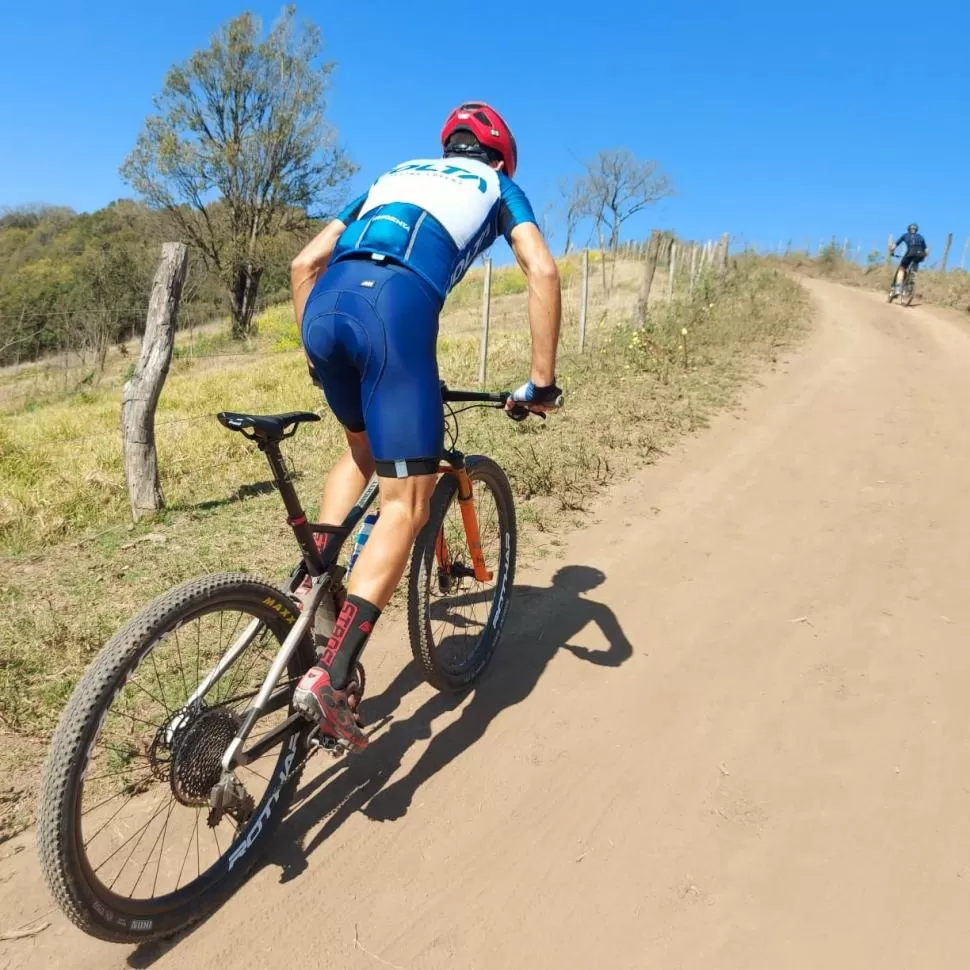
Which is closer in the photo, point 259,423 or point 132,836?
point 259,423

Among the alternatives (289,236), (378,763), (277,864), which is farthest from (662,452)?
(289,236)

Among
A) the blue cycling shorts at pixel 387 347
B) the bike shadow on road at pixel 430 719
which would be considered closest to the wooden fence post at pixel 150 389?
the bike shadow on road at pixel 430 719

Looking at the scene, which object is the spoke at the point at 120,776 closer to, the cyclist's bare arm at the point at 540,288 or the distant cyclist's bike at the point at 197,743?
the distant cyclist's bike at the point at 197,743

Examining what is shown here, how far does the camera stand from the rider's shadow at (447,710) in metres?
2.29

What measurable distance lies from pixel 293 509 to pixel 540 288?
3.44 ft

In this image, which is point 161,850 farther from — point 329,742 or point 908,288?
point 908,288

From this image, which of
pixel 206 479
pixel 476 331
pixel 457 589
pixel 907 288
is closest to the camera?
pixel 457 589

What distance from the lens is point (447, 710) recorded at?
Answer: 2816 mm

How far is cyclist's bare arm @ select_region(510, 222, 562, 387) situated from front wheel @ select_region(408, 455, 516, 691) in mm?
589

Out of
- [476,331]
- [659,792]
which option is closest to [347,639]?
[659,792]

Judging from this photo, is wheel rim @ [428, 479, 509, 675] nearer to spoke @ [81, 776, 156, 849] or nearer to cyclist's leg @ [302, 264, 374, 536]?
cyclist's leg @ [302, 264, 374, 536]

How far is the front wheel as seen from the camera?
2.61 meters

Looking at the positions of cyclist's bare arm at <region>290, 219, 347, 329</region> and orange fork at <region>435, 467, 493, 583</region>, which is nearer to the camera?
cyclist's bare arm at <region>290, 219, 347, 329</region>

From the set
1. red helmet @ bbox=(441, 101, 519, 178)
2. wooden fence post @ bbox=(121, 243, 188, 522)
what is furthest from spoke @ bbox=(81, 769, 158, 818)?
wooden fence post @ bbox=(121, 243, 188, 522)
